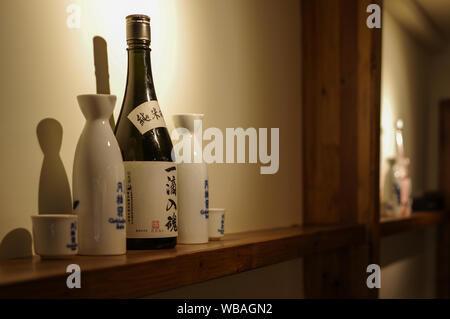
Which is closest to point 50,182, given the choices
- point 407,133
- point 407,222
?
point 407,222

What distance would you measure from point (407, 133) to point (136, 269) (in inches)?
98.5

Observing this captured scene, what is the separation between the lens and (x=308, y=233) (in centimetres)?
129

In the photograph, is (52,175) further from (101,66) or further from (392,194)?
(392,194)

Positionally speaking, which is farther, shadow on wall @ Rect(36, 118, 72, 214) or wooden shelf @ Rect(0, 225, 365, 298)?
shadow on wall @ Rect(36, 118, 72, 214)

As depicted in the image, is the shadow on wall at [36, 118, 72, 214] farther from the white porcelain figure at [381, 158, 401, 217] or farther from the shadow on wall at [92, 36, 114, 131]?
the white porcelain figure at [381, 158, 401, 217]

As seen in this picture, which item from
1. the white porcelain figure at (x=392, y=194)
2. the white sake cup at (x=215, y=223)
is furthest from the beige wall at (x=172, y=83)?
the white porcelain figure at (x=392, y=194)

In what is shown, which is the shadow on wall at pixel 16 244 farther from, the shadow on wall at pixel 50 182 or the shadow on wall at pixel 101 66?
the shadow on wall at pixel 101 66

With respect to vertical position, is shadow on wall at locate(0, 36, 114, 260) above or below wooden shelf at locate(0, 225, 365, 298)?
above

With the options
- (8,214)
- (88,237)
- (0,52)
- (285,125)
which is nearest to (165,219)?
(88,237)

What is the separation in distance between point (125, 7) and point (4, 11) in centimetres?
27

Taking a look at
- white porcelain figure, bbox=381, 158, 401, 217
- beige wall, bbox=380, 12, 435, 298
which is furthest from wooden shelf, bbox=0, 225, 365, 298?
beige wall, bbox=380, 12, 435, 298

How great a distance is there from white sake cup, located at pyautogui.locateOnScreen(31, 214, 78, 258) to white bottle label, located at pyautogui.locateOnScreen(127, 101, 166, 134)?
8.4 inches

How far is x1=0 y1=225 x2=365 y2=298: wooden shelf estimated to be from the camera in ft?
2.01

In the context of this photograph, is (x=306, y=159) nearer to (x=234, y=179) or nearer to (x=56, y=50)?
(x=234, y=179)
